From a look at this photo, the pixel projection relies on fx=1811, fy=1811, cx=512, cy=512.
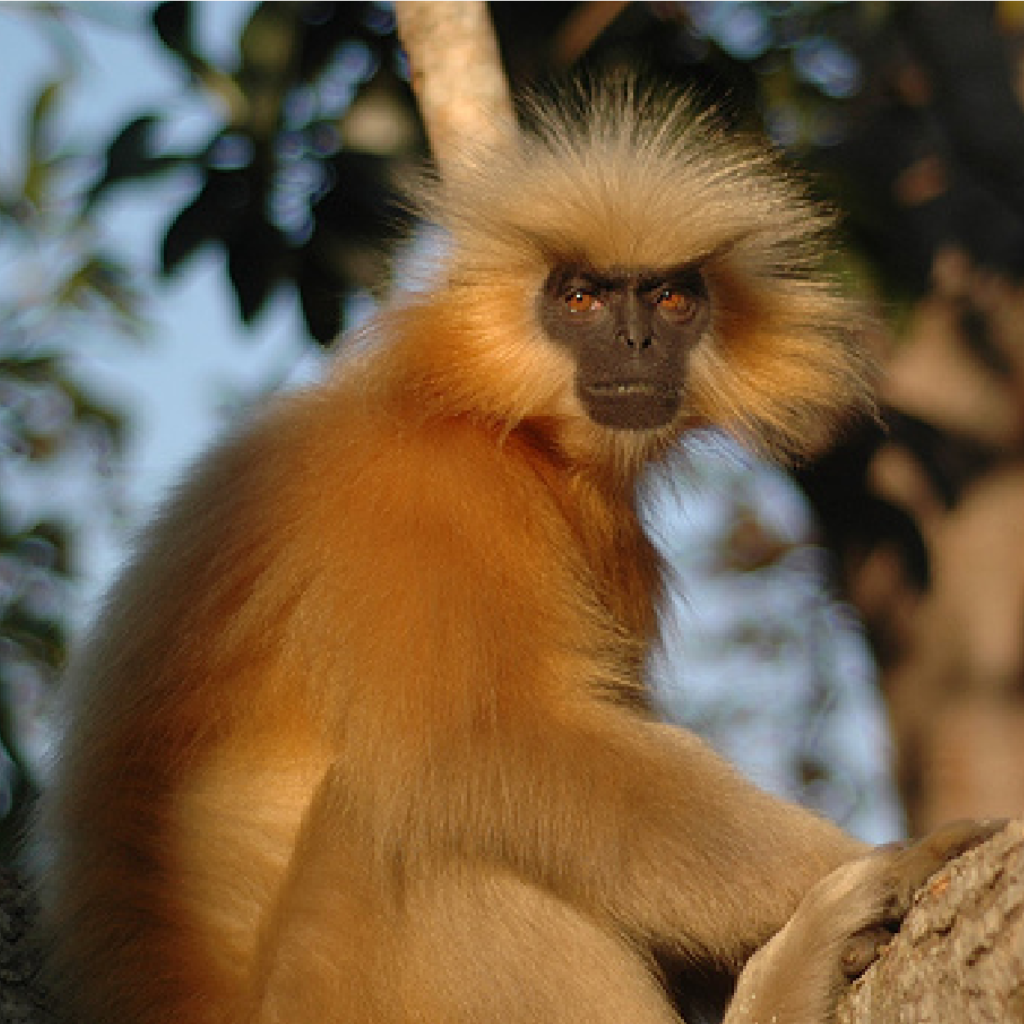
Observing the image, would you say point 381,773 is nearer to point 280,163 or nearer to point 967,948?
point 967,948

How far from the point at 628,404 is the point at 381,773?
127cm

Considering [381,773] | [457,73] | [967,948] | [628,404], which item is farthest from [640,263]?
[967,948]

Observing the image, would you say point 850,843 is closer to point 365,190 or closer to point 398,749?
point 398,749

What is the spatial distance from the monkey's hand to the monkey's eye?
168cm

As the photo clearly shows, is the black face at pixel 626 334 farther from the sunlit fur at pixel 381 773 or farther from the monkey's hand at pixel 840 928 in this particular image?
the monkey's hand at pixel 840 928

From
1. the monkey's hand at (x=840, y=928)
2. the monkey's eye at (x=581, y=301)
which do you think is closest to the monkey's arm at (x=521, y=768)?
the monkey's hand at (x=840, y=928)

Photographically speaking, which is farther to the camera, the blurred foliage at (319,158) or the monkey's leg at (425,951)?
the blurred foliage at (319,158)

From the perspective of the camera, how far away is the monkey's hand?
3.40 meters

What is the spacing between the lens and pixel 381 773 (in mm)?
3754

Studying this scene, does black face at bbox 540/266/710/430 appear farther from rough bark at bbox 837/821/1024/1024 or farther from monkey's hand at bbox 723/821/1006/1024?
rough bark at bbox 837/821/1024/1024

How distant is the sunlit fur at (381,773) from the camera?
378 centimetres

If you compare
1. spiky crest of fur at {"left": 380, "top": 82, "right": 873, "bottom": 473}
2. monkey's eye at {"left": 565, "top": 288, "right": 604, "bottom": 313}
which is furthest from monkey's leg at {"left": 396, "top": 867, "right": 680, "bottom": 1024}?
monkey's eye at {"left": 565, "top": 288, "right": 604, "bottom": 313}

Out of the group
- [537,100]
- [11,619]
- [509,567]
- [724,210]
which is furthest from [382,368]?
[11,619]

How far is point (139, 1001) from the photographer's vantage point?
382cm
